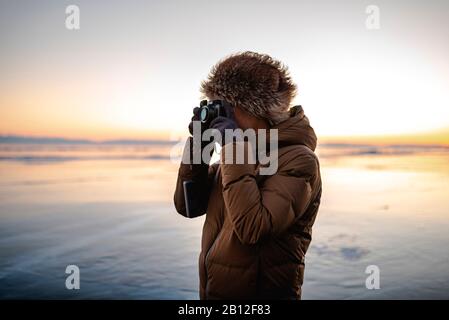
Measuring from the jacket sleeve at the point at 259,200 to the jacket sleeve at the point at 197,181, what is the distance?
0.26m

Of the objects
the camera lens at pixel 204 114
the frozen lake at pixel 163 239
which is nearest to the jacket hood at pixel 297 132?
the camera lens at pixel 204 114

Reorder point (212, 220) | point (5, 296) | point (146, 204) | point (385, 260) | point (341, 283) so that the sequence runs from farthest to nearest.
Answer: point (146, 204), point (385, 260), point (341, 283), point (5, 296), point (212, 220)

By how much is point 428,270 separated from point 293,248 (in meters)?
3.26

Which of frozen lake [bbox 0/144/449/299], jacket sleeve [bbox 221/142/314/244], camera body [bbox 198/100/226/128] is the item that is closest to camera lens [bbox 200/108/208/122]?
camera body [bbox 198/100/226/128]

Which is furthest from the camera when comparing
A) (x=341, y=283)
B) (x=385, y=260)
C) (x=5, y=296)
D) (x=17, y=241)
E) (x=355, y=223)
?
(x=355, y=223)

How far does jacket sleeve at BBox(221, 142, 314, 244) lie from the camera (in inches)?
62.2

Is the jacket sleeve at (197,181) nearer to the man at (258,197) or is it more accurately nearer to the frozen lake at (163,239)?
the man at (258,197)

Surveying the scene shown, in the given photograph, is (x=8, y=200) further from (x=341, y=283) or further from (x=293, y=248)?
(x=293, y=248)

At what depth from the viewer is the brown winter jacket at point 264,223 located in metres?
1.59

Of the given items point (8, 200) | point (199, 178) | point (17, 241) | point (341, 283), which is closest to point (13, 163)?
point (8, 200)

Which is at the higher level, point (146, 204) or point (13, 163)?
point (13, 163)

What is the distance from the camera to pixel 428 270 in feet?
14.5

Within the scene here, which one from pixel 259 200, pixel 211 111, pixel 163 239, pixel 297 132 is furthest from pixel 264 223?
pixel 163 239

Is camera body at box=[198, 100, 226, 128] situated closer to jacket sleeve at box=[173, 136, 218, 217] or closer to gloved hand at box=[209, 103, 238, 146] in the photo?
gloved hand at box=[209, 103, 238, 146]
